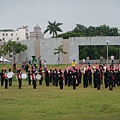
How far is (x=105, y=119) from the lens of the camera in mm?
14758

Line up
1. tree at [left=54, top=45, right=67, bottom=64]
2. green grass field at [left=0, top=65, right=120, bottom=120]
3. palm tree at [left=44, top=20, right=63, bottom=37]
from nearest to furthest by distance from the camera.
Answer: green grass field at [left=0, top=65, right=120, bottom=120]
tree at [left=54, top=45, right=67, bottom=64]
palm tree at [left=44, top=20, right=63, bottom=37]

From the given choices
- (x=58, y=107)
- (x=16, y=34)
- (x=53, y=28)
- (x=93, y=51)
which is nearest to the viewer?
(x=58, y=107)

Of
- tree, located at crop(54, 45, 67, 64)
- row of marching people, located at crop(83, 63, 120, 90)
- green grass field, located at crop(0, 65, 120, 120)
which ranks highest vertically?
tree, located at crop(54, 45, 67, 64)

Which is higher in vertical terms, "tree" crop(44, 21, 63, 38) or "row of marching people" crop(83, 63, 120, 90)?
"tree" crop(44, 21, 63, 38)

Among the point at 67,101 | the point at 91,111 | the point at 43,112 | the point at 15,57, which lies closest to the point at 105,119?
the point at 91,111

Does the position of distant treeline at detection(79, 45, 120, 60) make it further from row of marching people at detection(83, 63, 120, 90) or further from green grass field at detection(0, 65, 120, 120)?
green grass field at detection(0, 65, 120, 120)

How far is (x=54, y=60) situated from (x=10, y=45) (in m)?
6.99

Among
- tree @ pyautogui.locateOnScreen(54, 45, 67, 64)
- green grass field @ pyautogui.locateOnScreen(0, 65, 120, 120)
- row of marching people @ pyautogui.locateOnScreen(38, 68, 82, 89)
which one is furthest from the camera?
tree @ pyautogui.locateOnScreen(54, 45, 67, 64)

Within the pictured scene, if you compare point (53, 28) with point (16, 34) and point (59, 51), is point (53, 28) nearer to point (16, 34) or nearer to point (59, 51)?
point (59, 51)

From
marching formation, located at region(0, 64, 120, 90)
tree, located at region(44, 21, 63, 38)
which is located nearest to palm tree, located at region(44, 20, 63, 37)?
tree, located at region(44, 21, 63, 38)

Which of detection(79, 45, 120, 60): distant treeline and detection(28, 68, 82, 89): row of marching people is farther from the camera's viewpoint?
detection(79, 45, 120, 60): distant treeline

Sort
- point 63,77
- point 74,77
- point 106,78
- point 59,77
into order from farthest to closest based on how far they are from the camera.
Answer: point 63,77 → point 59,77 → point 106,78 → point 74,77

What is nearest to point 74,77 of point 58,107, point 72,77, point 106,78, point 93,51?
point 72,77

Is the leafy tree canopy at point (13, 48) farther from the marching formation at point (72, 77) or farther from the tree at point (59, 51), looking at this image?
the marching formation at point (72, 77)
